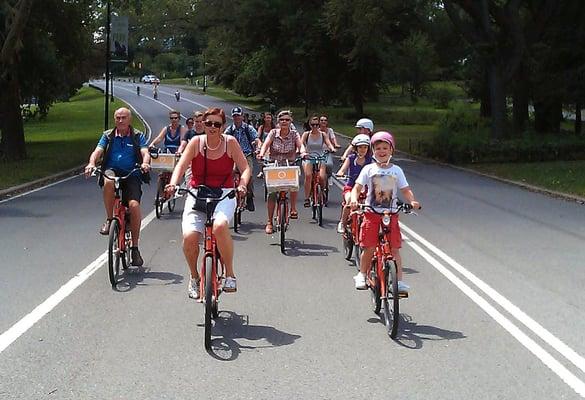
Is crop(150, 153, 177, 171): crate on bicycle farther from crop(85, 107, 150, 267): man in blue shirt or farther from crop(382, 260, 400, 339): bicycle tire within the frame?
crop(382, 260, 400, 339): bicycle tire

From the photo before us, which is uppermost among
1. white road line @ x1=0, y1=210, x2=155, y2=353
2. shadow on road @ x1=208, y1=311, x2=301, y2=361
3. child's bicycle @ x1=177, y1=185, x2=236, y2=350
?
child's bicycle @ x1=177, y1=185, x2=236, y2=350

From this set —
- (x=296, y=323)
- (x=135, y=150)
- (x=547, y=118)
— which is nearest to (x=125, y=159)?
(x=135, y=150)

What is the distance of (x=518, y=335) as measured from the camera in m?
6.75

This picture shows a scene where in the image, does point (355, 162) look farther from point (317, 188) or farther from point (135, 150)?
point (317, 188)

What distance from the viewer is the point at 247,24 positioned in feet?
208

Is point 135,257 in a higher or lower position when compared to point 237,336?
higher

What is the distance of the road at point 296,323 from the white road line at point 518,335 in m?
0.02

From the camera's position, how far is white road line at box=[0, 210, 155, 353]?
6.57m

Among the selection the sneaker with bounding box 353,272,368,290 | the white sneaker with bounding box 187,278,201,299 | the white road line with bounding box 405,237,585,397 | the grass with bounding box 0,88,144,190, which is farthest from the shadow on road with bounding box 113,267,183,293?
the grass with bounding box 0,88,144,190

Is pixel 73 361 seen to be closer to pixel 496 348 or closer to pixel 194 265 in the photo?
pixel 194 265

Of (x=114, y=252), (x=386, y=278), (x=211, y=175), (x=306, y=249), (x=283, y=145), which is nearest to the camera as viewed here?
(x=386, y=278)

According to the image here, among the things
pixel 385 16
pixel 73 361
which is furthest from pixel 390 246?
pixel 385 16

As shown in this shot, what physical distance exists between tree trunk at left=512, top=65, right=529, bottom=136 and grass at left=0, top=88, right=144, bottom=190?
1966 centimetres

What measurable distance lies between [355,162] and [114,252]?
11.0 feet
